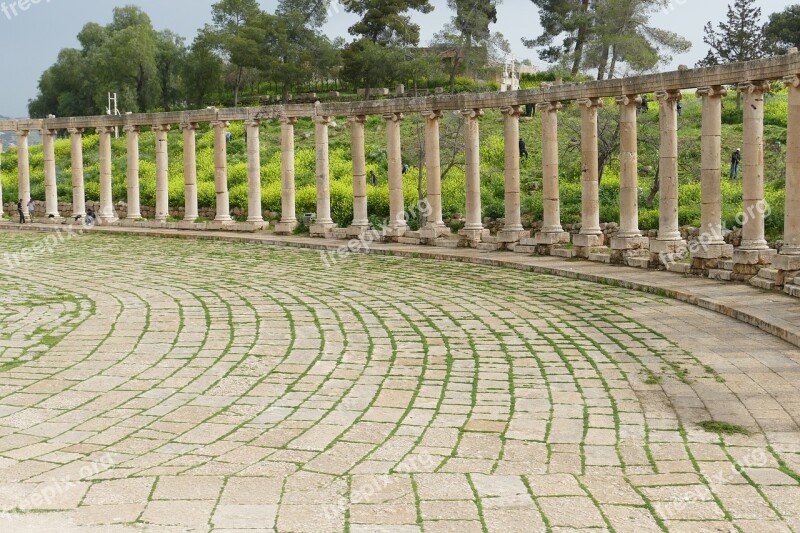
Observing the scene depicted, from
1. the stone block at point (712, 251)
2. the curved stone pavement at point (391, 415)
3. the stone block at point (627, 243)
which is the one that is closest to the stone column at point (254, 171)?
the stone block at point (627, 243)

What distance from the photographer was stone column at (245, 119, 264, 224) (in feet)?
111

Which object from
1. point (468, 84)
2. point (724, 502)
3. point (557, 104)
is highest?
point (468, 84)

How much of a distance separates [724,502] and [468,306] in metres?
9.85

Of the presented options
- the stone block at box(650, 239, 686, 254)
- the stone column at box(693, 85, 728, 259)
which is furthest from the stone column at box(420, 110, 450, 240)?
the stone column at box(693, 85, 728, 259)

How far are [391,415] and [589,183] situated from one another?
52.0 ft

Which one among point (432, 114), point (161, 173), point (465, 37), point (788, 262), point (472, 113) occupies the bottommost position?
point (788, 262)

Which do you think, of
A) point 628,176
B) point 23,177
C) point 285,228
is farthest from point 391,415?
point 23,177

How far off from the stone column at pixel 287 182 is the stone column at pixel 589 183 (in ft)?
39.0

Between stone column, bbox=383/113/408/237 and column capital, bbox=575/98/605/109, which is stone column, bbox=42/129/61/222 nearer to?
stone column, bbox=383/113/408/237

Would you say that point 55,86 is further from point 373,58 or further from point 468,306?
point 468,306

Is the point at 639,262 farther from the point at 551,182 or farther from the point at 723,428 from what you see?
the point at 723,428

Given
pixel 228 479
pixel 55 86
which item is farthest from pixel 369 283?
pixel 55 86

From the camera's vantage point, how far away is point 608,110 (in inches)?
1486

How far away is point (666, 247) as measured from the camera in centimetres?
2166
